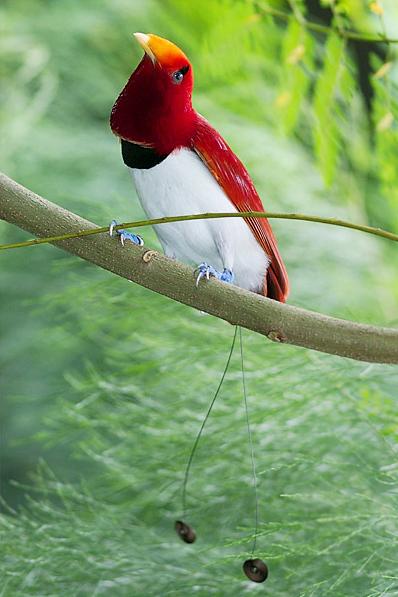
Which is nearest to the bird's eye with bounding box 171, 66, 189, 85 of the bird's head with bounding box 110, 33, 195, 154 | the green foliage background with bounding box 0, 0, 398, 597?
the bird's head with bounding box 110, 33, 195, 154

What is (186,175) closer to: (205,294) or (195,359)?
(205,294)

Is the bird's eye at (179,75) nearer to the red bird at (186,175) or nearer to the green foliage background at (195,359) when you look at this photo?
the red bird at (186,175)

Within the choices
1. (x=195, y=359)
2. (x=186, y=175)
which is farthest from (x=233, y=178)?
(x=195, y=359)

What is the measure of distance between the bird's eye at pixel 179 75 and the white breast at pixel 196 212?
0.03 m

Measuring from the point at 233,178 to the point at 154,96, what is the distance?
0.17ft

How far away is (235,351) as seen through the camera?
0.61 metres

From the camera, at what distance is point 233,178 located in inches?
14.9

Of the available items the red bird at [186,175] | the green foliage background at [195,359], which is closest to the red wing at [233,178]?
the red bird at [186,175]

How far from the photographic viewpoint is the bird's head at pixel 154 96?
34cm

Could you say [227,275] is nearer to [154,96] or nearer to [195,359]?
[154,96]

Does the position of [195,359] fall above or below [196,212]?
below

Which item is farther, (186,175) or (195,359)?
(195,359)

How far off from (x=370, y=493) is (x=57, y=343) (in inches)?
10.7

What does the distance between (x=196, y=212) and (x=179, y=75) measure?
58 mm
